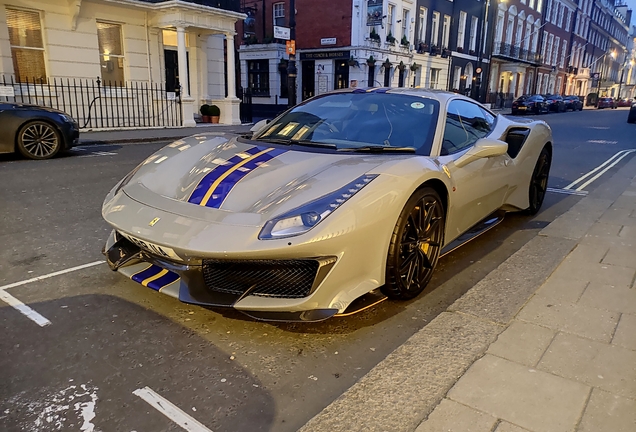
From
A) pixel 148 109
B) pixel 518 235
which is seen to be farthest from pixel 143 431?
pixel 148 109

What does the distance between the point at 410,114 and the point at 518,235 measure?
1944 millimetres

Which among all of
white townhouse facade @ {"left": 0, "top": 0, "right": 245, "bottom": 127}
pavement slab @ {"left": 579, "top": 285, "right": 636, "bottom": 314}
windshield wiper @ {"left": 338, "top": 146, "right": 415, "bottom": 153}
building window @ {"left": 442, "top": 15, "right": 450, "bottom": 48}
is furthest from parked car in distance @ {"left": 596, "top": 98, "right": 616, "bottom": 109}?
windshield wiper @ {"left": 338, "top": 146, "right": 415, "bottom": 153}

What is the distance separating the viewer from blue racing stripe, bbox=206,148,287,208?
275cm

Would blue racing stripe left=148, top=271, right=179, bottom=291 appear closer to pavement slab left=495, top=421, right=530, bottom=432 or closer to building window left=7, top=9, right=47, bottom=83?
pavement slab left=495, top=421, right=530, bottom=432

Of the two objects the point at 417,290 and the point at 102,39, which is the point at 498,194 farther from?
the point at 102,39

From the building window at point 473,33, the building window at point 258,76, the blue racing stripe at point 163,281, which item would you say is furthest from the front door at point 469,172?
the building window at point 473,33

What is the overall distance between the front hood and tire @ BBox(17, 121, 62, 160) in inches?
240

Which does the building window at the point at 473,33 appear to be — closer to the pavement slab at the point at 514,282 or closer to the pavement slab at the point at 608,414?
the pavement slab at the point at 514,282

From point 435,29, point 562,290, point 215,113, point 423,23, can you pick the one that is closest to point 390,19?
point 423,23

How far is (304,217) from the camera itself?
8.19 feet

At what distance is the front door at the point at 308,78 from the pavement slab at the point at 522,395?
2814 centimetres

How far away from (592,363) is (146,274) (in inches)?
94.5

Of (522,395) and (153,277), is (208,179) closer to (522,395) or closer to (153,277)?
(153,277)

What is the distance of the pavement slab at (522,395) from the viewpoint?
75.8 inches
